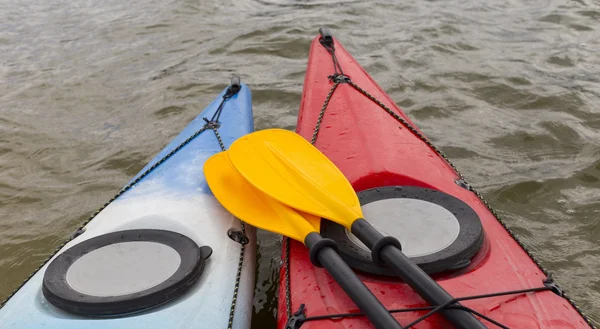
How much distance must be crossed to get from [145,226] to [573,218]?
7.66 ft

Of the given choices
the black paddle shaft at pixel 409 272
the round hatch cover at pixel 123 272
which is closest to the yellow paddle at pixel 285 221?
the black paddle shaft at pixel 409 272

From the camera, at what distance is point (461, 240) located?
2029 millimetres

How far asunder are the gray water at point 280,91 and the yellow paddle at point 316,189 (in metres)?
0.64

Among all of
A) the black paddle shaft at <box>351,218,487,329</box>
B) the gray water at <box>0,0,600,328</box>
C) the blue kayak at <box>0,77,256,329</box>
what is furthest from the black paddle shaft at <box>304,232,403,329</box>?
the gray water at <box>0,0,600,328</box>

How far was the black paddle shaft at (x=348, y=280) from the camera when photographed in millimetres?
1675

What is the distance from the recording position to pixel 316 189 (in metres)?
2.36

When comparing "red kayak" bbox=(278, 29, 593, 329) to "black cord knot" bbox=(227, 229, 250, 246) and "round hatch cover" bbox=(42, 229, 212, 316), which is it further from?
"round hatch cover" bbox=(42, 229, 212, 316)

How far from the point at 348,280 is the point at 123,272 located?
0.84m

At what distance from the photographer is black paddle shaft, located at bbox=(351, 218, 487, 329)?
1.65 m

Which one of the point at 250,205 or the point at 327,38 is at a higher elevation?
the point at 327,38

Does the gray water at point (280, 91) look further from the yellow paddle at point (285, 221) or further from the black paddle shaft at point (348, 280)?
the black paddle shaft at point (348, 280)

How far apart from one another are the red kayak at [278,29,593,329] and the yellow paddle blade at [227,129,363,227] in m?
0.08

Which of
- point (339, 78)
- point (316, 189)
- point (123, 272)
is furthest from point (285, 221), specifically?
point (339, 78)

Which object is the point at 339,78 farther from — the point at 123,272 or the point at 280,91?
the point at 123,272
